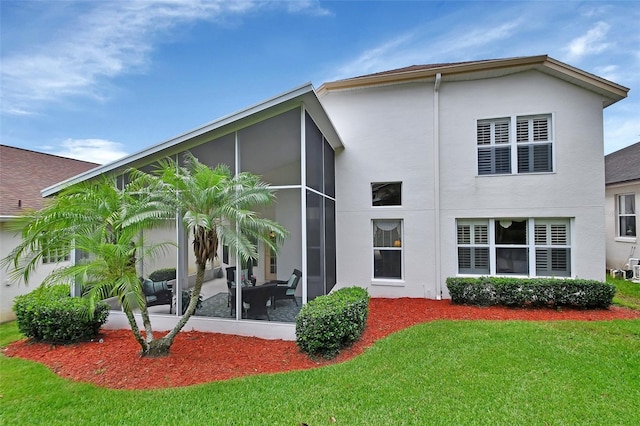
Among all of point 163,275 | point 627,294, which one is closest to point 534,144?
point 627,294

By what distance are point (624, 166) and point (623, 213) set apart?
325 centimetres

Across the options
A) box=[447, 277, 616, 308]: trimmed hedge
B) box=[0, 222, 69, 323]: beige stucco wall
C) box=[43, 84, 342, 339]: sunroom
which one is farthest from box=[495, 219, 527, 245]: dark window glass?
box=[0, 222, 69, 323]: beige stucco wall

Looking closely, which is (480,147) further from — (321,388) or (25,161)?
(25,161)

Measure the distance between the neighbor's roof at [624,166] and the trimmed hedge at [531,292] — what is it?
8.19 meters

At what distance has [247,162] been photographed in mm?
7211

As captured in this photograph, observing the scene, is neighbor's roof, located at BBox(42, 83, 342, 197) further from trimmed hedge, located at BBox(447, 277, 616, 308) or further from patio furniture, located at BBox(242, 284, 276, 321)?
trimmed hedge, located at BBox(447, 277, 616, 308)

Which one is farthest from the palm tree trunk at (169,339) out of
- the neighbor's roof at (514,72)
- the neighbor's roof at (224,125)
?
the neighbor's roof at (514,72)

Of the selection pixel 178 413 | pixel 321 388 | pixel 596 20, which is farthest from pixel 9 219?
pixel 596 20

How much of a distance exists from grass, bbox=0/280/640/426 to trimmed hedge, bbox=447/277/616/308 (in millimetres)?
2363

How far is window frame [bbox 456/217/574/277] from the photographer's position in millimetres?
9039

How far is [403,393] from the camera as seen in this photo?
4195 millimetres

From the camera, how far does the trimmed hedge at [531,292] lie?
809 centimetres

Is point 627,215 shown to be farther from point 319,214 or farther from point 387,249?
point 319,214

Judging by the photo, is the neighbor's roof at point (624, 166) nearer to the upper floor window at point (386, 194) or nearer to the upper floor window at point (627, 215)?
the upper floor window at point (627, 215)
